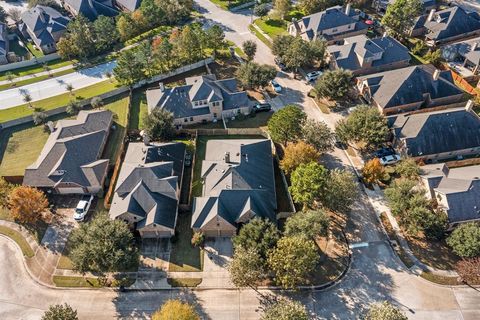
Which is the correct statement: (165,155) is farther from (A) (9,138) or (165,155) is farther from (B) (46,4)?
(B) (46,4)

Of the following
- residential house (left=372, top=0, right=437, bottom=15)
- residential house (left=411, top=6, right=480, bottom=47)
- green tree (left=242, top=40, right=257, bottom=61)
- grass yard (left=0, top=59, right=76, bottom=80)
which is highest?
residential house (left=372, top=0, right=437, bottom=15)

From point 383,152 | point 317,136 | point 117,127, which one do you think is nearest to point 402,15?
point 383,152

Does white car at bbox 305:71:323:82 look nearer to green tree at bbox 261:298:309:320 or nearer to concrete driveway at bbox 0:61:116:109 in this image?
concrete driveway at bbox 0:61:116:109

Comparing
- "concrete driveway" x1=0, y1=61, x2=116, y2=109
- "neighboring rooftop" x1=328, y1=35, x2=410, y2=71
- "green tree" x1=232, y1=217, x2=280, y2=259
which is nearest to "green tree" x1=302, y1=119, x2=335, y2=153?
"green tree" x1=232, y1=217, x2=280, y2=259

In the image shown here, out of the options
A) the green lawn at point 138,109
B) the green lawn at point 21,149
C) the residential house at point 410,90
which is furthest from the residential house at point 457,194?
the green lawn at point 21,149

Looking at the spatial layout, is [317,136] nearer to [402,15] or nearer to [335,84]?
[335,84]

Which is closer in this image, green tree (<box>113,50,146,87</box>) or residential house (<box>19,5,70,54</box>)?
green tree (<box>113,50,146,87</box>)

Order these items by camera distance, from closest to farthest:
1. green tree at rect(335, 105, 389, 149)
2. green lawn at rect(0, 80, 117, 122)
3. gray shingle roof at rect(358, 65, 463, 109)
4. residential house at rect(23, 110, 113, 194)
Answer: residential house at rect(23, 110, 113, 194) → green tree at rect(335, 105, 389, 149) → gray shingle roof at rect(358, 65, 463, 109) → green lawn at rect(0, 80, 117, 122)

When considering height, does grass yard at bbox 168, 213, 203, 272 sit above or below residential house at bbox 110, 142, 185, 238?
below
